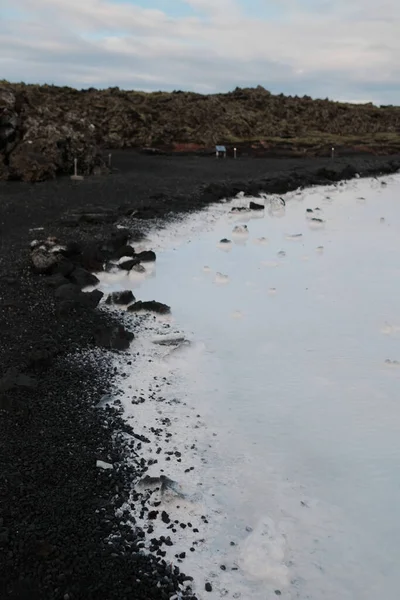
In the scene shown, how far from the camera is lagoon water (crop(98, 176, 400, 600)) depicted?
3.35 metres

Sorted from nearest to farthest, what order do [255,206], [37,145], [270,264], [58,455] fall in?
[58,455], [270,264], [255,206], [37,145]

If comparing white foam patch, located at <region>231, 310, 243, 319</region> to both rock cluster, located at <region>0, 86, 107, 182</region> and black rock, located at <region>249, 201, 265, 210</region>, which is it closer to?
black rock, located at <region>249, 201, 265, 210</region>

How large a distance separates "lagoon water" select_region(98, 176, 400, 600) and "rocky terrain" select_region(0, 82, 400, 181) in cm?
898

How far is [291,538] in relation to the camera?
3.53 metres

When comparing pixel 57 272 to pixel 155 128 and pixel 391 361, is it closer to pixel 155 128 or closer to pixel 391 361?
pixel 391 361

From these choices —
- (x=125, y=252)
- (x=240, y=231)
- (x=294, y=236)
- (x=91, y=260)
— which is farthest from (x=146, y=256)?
(x=294, y=236)

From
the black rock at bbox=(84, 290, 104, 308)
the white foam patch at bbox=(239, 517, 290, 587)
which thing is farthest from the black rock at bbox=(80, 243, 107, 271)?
the white foam patch at bbox=(239, 517, 290, 587)

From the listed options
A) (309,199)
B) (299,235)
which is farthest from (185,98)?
(299,235)

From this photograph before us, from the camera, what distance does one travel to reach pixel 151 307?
725 centimetres

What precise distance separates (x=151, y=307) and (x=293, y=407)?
8.91ft

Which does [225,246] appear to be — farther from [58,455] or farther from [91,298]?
[58,455]

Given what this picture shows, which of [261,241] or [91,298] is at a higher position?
[91,298]

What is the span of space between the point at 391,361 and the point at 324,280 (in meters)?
3.39

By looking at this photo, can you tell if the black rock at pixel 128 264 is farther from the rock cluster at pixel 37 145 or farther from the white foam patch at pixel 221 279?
the rock cluster at pixel 37 145
